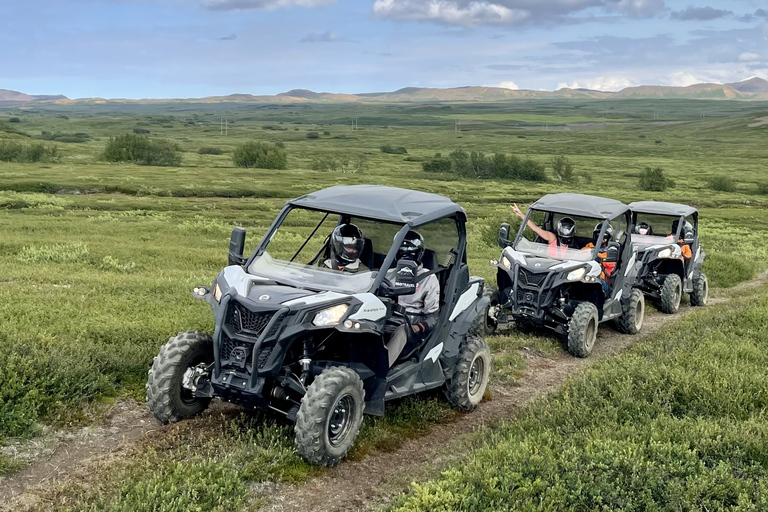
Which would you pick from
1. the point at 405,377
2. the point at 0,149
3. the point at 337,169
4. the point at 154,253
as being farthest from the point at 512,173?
the point at 405,377

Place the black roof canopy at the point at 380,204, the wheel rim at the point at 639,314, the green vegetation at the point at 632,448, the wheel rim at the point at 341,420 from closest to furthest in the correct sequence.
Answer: the green vegetation at the point at 632,448 < the wheel rim at the point at 341,420 < the black roof canopy at the point at 380,204 < the wheel rim at the point at 639,314

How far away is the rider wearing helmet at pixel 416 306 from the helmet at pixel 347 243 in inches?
21.3

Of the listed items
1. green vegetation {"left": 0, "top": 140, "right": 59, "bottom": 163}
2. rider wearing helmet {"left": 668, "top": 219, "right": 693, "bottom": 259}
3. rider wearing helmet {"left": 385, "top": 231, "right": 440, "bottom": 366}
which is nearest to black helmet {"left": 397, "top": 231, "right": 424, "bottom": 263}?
rider wearing helmet {"left": 385, "top": 231, "right": 440, "bottom": 366}

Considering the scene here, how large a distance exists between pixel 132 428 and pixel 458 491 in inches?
132

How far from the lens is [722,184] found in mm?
72062

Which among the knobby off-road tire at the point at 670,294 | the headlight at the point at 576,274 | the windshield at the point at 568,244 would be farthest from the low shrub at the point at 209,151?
the headlight at the point at 576,274

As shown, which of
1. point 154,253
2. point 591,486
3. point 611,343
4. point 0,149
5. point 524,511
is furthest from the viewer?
point 0,149

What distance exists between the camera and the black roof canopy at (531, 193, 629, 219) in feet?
42.4

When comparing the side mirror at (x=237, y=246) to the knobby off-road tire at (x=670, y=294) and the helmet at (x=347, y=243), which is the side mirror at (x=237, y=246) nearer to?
the helmet at (x=347, y=243)

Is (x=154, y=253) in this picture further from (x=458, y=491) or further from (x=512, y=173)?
(x=512, y=173)

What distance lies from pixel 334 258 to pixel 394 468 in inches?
99.1

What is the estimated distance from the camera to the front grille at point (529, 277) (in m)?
11.9

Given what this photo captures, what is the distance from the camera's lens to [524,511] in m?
5.19

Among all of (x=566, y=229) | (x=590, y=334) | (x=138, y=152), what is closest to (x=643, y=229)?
(x=566, y=229)
